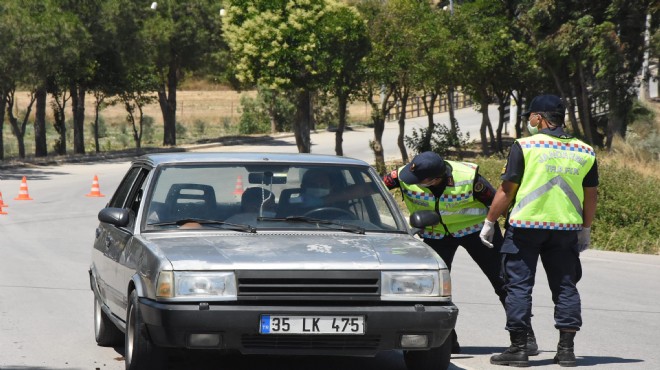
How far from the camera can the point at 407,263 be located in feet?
22.1

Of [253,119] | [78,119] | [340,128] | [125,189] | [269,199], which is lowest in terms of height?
[253,119]

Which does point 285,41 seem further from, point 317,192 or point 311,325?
point 311,325

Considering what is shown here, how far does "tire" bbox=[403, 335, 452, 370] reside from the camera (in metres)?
7.11

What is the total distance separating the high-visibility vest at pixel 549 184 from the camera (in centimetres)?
776

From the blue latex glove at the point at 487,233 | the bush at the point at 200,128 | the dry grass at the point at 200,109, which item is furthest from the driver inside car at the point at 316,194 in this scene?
the dry grass at the point at 200,109

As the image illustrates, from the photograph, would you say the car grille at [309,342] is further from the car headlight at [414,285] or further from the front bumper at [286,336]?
the car headlight at [414,285]

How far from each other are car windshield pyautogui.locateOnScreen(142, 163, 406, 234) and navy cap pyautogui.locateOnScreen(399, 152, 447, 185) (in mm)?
216

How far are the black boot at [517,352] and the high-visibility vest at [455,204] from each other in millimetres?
878

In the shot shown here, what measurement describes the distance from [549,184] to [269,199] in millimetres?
1868

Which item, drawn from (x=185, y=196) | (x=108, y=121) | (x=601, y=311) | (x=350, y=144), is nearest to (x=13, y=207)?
(x=601, y=311)

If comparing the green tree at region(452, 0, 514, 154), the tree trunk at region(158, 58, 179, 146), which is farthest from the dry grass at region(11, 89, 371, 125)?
the green tree at region(452, 0, 514, 154)

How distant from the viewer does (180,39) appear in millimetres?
Answer: 52719

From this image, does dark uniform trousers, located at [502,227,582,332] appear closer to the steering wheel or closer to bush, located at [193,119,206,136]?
the steering wheel

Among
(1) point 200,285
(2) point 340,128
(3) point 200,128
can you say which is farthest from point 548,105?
(3) point 200,128
